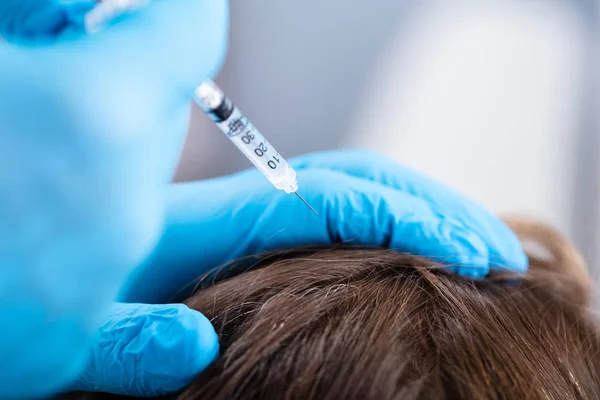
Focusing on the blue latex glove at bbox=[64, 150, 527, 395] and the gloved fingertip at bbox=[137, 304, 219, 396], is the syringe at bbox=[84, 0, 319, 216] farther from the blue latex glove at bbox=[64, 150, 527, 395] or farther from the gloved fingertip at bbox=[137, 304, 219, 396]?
the gloved fingertip at bbox=[137, 304, 219, 396]

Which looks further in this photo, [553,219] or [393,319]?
[553,219]

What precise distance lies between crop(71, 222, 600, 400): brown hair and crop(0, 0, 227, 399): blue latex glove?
0.08m

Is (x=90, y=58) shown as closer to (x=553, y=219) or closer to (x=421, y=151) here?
(x=421, y=151)

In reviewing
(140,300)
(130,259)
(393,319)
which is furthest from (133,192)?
(140,300)

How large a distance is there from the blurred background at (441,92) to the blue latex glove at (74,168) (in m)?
1.19

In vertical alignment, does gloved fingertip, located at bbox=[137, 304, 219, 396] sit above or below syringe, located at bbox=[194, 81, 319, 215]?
below

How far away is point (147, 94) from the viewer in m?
0.54

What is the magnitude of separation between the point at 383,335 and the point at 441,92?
1316 mm

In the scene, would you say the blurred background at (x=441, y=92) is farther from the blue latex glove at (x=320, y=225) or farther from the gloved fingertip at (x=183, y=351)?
the gloved fingertip at (x=183, y=351)

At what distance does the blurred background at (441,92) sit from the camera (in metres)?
1.74

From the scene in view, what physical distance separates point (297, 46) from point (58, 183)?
1366 mm

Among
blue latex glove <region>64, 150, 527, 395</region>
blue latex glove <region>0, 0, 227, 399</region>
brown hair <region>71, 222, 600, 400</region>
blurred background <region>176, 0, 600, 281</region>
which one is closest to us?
blue latex glove <region>0, 0, 227, 399</region>

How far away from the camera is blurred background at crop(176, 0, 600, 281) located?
1741mm

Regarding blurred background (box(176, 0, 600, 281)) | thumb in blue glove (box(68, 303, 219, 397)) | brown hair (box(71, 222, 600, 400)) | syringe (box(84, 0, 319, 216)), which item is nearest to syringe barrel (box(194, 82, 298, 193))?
syringe (box(84, 0, 319, 216))
